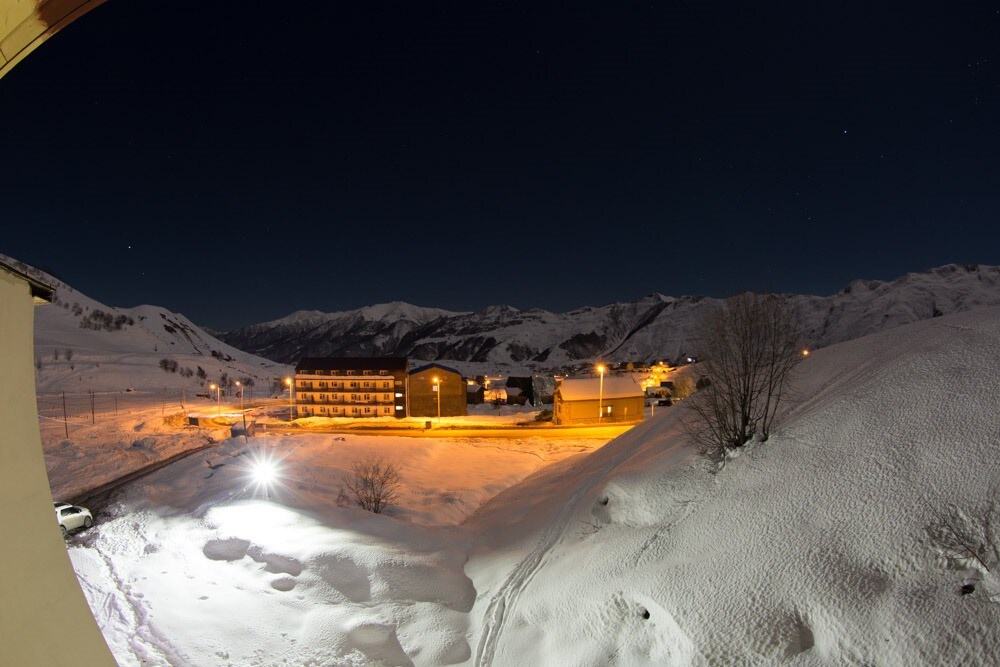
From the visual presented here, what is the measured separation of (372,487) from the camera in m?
21.5

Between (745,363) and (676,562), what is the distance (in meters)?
6.91

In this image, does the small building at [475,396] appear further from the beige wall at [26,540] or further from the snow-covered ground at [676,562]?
the beige wall at [26,540]

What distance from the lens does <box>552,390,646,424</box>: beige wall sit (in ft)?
152

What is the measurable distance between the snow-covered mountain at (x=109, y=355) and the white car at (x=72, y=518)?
193 feet

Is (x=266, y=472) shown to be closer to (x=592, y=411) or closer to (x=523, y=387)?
(x=592, y=411)

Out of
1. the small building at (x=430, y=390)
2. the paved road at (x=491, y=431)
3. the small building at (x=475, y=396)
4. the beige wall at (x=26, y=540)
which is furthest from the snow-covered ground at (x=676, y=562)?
the small building at (x=475, y=396)

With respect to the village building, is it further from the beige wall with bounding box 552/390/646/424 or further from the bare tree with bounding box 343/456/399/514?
the bare tree with bounding box 343/456/399/514

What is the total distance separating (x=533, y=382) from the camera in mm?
74438

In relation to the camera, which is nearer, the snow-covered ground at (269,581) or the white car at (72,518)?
the snow-covered ground at (269,581)

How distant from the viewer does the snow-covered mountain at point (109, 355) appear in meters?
84.8

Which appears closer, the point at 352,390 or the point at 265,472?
the point at 265,472

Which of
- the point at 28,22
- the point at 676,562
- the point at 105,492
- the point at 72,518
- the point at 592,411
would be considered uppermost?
the point at 28,22

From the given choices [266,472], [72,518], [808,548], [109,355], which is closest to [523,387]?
[266,472]

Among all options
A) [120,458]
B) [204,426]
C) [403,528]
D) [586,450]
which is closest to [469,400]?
[204,426]
